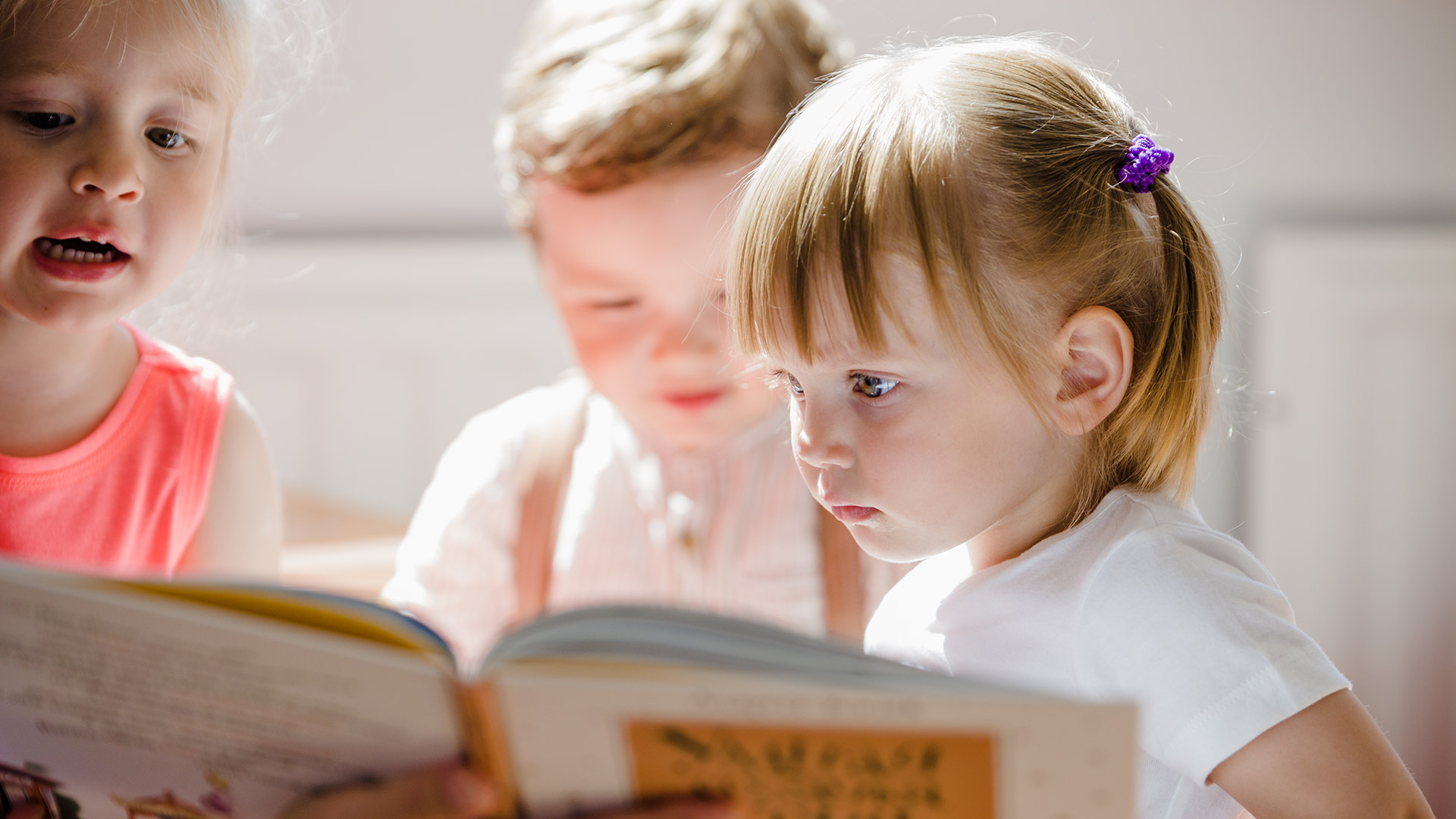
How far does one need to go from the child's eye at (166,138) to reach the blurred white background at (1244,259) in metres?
0.93

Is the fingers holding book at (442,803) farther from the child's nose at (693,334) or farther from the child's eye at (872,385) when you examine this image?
the child's nose at (693,334)

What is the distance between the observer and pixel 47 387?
0.72 meters

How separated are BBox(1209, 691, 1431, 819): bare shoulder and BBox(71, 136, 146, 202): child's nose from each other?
64 cm

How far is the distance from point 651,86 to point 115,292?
1.35 feet

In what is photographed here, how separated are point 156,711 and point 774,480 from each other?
585 millimetres

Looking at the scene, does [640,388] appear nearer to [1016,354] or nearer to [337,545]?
[1016,354]

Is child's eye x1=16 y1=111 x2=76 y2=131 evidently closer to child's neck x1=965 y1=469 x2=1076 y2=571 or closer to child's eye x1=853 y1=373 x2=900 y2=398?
child's eye x1=853 y1=373 x2=900 y2=398

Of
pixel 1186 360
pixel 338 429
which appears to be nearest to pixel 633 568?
pixel 1186 360

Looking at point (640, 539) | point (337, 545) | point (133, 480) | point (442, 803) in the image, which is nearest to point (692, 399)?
point (640, 539)

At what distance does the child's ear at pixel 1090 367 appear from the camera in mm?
615

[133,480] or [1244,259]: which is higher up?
[1244,259]

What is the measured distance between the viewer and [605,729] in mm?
459

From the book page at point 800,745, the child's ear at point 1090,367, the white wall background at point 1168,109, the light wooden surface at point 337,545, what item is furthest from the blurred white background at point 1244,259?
the book page at point 800,745

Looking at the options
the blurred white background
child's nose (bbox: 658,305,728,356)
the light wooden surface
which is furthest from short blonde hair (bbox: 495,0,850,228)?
the blurred white background
